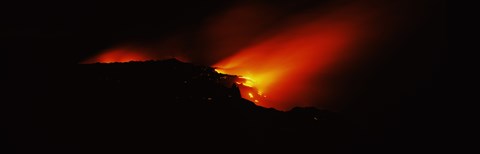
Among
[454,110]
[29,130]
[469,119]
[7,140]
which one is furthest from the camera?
[454,110]

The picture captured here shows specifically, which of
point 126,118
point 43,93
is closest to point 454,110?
point 126,118

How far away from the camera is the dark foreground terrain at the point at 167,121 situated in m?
9.29

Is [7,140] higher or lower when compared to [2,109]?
lower

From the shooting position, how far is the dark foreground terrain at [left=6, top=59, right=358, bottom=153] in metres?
9.29

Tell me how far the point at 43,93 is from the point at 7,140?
9.08 feet

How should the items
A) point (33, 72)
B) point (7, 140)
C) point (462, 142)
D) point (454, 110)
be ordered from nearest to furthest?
point (7, 140) → point (33, 72) → point (462, 142) → point (454, 110)

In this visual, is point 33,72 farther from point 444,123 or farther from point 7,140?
point 444,123

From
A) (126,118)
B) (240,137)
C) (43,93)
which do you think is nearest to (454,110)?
(240,137)

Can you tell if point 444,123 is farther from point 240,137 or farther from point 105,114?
point 105,114

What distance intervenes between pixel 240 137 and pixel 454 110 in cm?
1616

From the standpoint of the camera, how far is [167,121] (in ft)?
33.4

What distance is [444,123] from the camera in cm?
2094

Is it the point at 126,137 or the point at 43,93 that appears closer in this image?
the point at 126,137

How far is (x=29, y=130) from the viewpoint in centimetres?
932
